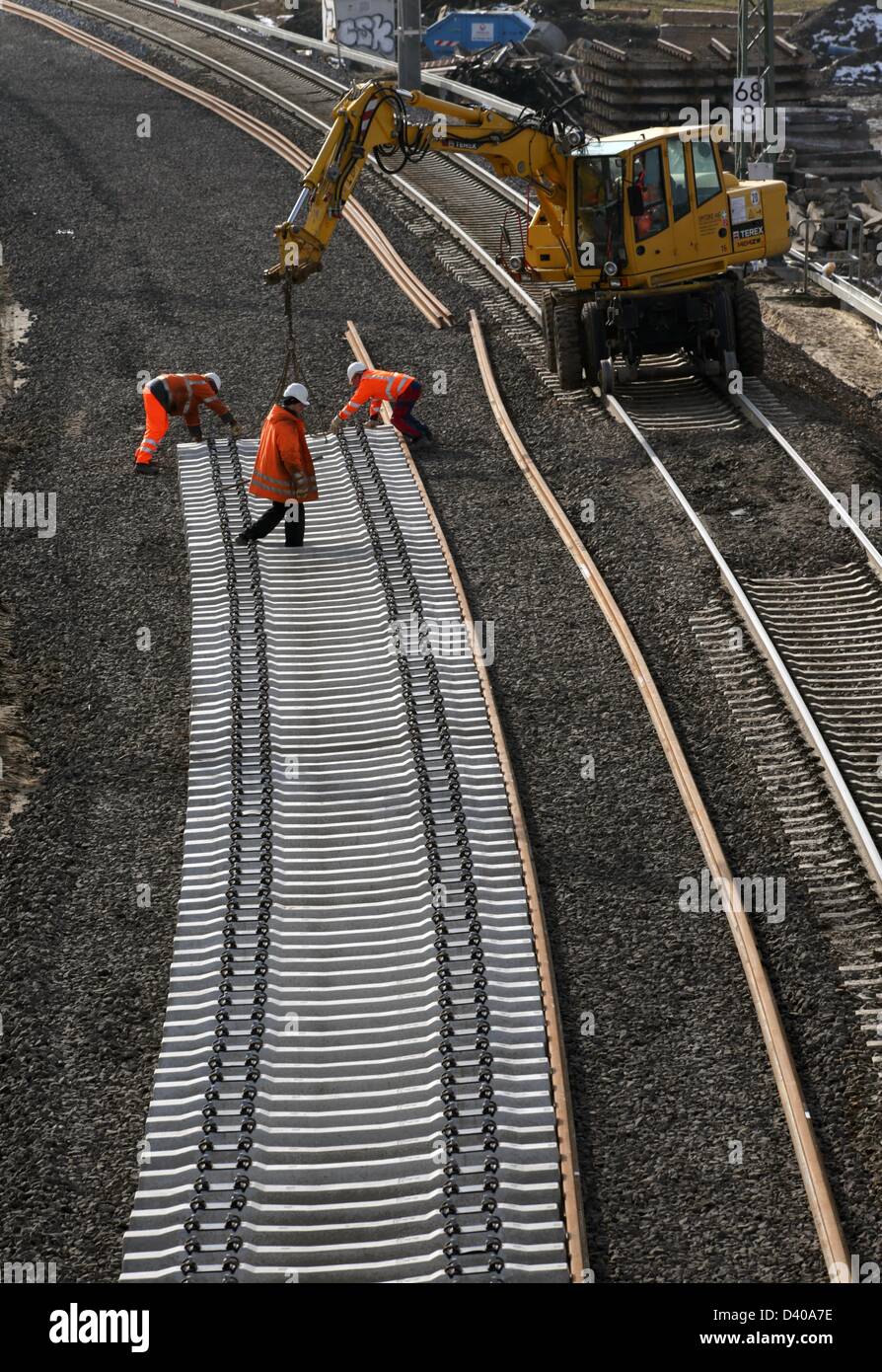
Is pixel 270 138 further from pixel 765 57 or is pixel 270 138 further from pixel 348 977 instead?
→ pixel 348 977

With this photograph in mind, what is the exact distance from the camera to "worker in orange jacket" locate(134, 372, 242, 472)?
51.7 feet

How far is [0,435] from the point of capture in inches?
664

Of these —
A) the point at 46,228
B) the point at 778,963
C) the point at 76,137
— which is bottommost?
the point at 778,963

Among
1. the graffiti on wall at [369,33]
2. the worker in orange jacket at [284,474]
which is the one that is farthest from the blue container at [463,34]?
the worker in orange jacket at [284,474]

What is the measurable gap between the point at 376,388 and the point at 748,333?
4.47 metres

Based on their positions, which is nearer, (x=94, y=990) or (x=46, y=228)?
(x=94, y=990)

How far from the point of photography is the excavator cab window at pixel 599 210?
54.4 feet

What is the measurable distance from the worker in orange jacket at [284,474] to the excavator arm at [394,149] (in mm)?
1771

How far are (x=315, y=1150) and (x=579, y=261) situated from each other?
1216 centimetres

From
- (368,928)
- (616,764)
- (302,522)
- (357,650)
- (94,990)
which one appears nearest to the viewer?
(94,990)

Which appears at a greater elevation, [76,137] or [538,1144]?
[76,137]

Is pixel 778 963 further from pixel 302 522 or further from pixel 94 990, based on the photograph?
pixel 302 522

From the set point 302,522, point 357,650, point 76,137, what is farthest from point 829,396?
point 76,137
